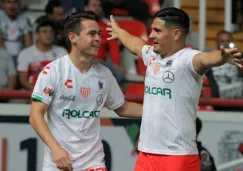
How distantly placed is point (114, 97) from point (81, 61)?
1.56 feet

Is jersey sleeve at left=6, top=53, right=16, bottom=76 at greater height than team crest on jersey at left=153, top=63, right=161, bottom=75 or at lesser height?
greater

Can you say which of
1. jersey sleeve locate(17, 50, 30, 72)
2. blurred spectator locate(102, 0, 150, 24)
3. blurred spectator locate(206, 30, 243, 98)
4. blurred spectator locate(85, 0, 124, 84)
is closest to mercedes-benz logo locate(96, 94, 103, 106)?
blurred spectator locate(206, 30, 243, 98)

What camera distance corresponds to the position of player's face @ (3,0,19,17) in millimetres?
10719

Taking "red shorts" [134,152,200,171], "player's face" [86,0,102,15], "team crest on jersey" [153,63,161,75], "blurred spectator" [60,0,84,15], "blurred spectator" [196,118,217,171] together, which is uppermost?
"blurred spectator" [60,0,84,15]

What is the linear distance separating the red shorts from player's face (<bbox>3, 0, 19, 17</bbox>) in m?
4.78

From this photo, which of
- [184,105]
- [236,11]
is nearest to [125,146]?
[184,105]

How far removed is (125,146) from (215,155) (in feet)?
3.41

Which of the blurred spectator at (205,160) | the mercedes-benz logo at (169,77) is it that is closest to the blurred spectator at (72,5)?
the blurred spectator at (205,160)

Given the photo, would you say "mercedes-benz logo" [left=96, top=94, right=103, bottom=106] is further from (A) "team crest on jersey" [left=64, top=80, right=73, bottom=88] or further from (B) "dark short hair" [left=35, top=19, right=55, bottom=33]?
(B) "dark short hair" [left=35, top=19, right=55, bottom=33]

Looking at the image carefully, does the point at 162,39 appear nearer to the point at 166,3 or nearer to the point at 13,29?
the point at 13,29

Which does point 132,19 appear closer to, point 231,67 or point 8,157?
point 231,67

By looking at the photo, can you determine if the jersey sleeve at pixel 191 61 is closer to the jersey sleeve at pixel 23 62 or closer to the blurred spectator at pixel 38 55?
the blurred spectator at pixel 38 55

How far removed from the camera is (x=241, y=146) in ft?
29.8

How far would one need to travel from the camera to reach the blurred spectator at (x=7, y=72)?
9.87m
